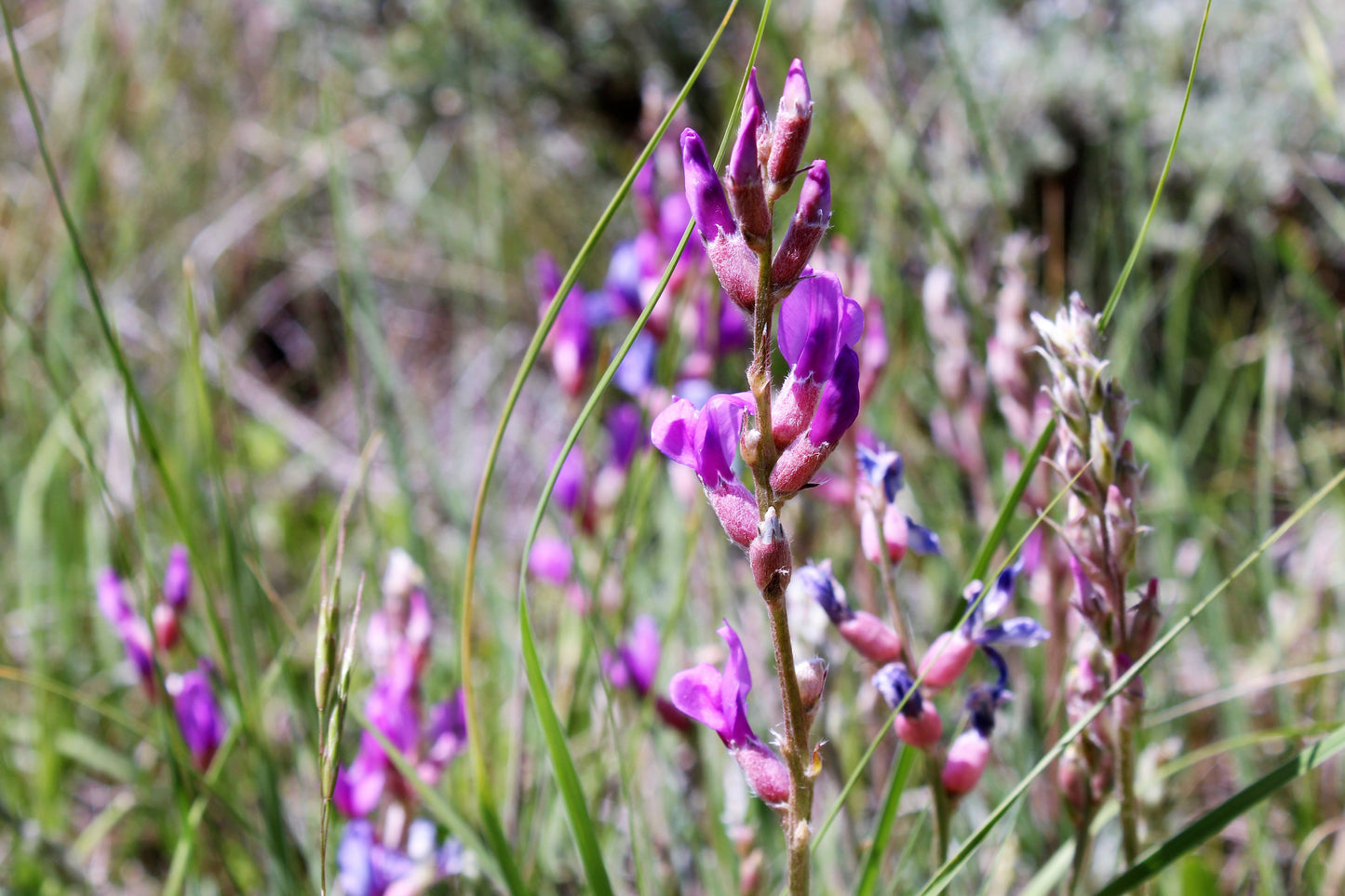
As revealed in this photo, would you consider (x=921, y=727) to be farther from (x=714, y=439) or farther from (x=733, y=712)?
(x=714, y=439)

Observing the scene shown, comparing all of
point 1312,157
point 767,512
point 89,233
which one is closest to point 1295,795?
point 767,512

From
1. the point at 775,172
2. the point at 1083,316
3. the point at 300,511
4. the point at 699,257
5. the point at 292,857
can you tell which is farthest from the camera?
the point at 300,511

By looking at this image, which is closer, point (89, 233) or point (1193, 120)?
point (1193, 120)

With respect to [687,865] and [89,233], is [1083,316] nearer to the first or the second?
[687,865]

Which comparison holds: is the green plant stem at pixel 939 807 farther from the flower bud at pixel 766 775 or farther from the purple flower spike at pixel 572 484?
the purple flower spike at pixel 572 484

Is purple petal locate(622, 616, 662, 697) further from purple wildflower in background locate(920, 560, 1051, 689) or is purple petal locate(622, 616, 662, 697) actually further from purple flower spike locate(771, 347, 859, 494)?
purple flower spike locate(771, 347, 859, 494)

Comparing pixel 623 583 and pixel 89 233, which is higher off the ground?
pixel 89 233

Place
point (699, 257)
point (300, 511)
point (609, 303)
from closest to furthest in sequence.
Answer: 1. point (699, 257)
2. point (609, 303)
3. point (300, 511)
